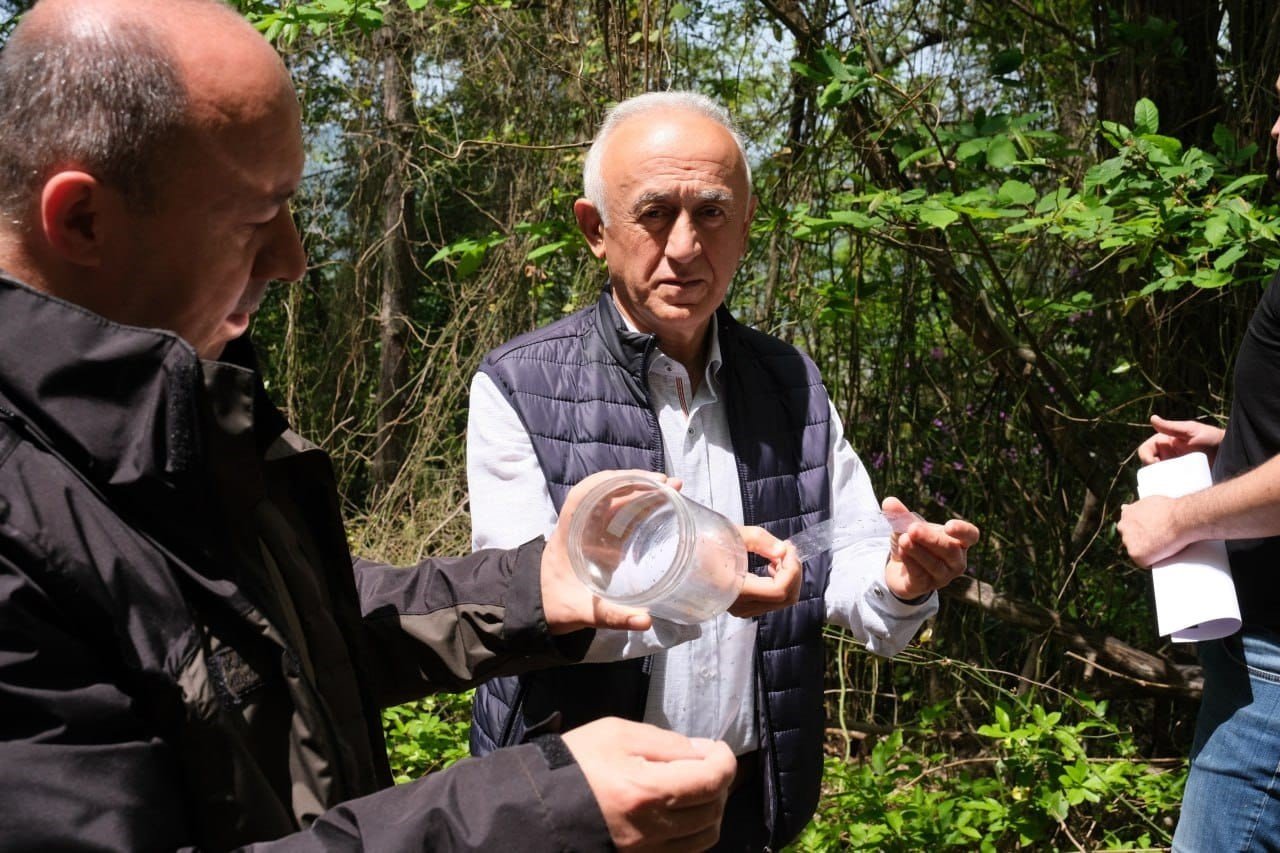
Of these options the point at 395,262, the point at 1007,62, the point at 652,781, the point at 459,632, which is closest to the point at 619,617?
the point at 459,632

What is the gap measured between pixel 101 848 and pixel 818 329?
358cm

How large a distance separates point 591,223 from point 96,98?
134cm

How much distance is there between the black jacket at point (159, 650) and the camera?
2.61 ft

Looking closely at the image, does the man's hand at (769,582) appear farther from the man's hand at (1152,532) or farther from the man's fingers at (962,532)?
the man's hand at (1152,532)

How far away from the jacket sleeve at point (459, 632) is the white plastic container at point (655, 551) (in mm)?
84

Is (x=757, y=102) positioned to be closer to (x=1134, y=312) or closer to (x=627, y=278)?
(x=1134, y=312)

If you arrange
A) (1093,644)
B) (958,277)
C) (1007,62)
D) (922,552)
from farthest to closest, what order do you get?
(1093,644)
(958,277)
(1007,62)
(922,552)

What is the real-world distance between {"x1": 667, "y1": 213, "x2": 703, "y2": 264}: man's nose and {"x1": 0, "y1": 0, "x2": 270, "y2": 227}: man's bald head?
1.13 meters

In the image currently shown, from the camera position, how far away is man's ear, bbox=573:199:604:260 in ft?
7.23

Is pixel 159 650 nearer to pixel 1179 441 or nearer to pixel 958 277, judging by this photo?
pixel 1179 441

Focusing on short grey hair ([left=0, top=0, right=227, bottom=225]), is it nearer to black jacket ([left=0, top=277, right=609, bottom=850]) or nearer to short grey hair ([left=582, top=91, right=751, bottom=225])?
black jacket ([left=0, top=277, right=609, bottom=850])

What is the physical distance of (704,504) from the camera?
79.2 inches

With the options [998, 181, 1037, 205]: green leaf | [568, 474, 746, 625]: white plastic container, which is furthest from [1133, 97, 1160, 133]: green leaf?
[568, 474, 746, 625]: white plastic container

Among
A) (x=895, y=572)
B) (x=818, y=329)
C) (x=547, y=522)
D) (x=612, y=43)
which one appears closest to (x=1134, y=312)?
(x=818, y=329)
